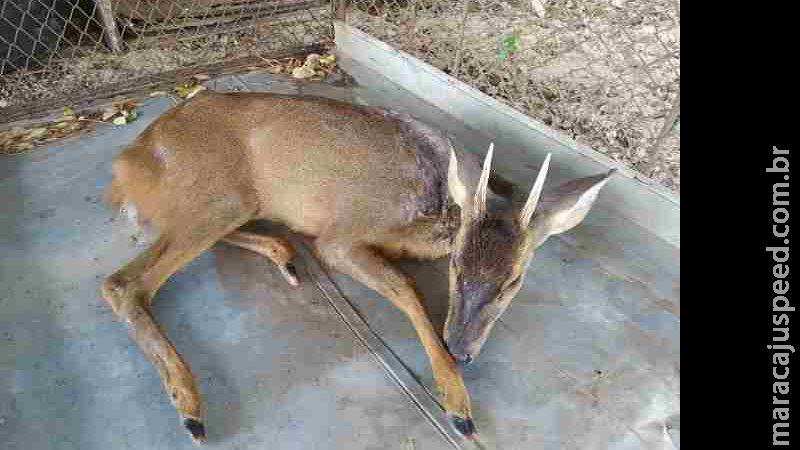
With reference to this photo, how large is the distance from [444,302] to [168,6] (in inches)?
161

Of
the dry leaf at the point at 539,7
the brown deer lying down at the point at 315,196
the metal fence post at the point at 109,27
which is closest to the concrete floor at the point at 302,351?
the brown deer lying down at the point at 315,196

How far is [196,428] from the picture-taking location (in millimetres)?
2400

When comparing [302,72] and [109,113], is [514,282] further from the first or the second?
[109,113]

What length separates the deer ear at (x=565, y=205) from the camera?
2633 millimetres

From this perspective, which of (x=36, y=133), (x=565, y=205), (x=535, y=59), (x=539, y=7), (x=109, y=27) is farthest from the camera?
(x=539, y=7)

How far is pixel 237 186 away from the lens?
3154mm

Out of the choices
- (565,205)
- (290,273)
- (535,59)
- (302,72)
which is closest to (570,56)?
(535,59)

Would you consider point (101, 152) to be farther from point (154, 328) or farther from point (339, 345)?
point (339, 345)

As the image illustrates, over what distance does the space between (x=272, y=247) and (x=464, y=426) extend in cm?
137

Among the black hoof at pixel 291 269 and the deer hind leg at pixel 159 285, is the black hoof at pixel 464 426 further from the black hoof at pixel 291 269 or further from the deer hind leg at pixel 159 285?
the black hoof at pixel 291 269

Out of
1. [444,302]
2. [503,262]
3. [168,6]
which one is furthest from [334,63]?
[503,262]

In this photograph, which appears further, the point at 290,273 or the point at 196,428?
the point at 290,273

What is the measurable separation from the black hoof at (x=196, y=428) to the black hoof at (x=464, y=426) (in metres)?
0.95

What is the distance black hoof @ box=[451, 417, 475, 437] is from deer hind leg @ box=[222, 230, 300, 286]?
1.10m
